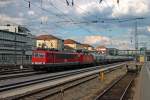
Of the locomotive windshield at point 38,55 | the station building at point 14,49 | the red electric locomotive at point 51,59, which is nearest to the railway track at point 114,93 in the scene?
the red electric locomotive at point 51,59

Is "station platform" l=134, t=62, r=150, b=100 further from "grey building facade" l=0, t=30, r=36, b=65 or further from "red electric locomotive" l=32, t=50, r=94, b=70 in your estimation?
"grey building facade" l=0, t=30, r=36, b=65

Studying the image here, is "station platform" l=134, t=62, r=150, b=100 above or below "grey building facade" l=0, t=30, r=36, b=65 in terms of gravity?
below

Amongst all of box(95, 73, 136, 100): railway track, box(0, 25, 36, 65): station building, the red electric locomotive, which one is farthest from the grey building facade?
box(95, 73, 136, 100): railway track

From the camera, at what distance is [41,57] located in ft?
144

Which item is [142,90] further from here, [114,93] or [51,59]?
[51,59]

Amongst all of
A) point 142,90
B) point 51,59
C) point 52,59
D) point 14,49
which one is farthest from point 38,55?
point 14,49

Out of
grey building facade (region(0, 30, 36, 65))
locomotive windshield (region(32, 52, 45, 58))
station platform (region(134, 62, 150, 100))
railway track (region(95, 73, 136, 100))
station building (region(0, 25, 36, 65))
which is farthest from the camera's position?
station building (region(0, 25, 36, 65))

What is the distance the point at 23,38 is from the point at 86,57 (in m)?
21.2

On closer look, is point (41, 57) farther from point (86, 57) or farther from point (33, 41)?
point (33, 41)

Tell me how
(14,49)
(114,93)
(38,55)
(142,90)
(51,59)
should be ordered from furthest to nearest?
(14,49) → (51,59) → (38,55) → (142,90) → (114,93)

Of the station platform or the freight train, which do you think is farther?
the freight train

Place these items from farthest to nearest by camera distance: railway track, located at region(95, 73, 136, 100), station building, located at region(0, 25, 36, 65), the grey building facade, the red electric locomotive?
station building, located at region(0, 25, 36, 65), the grey building facade, the red electric locomotive, railway track, located at region(95, 73, 136, 100)

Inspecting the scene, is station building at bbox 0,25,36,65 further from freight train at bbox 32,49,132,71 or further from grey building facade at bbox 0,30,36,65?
freight train at bbox 32,49,132,71

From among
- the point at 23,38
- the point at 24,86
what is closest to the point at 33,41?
the point at 23,38
